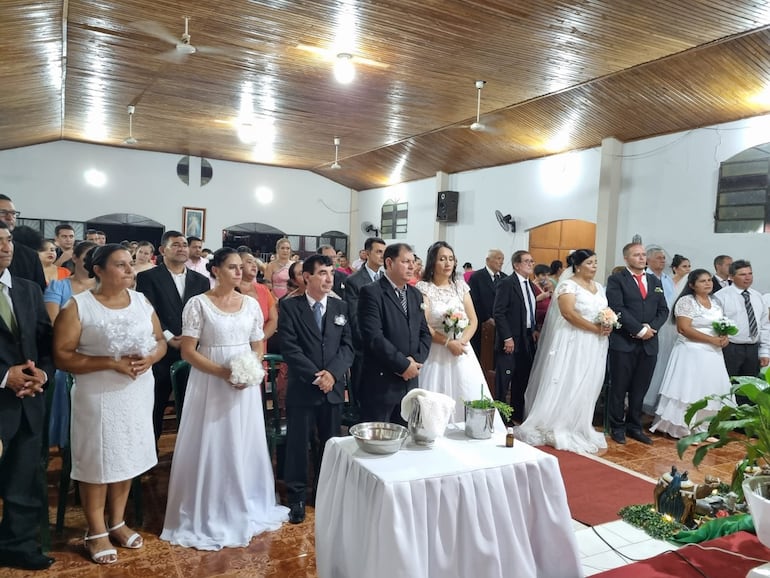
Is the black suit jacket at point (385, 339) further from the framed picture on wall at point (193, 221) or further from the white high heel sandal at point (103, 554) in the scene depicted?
the framed picture on wall at point (193, 221)

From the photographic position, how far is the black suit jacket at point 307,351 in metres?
3.49

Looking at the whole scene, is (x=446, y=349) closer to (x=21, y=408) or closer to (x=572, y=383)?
(x=572, y=383)

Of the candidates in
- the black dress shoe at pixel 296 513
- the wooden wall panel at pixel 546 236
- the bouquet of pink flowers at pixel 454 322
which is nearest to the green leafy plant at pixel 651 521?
the bouquet of pink flowers at pixel 454 322

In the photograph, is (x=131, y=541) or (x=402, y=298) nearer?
(x=131, y=541)

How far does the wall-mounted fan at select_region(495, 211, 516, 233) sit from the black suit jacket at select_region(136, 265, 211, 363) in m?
8.41

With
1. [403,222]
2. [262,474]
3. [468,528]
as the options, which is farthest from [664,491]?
[403,222]

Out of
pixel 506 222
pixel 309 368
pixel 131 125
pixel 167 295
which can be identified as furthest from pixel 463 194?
pixel 309 368

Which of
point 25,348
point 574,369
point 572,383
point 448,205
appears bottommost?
point 572,383

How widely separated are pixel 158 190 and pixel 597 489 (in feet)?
44.3

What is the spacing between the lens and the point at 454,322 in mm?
4039

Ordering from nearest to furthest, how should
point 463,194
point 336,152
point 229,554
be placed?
point 229,554 → point 463,194 → point 336,152

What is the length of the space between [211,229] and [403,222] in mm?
5123

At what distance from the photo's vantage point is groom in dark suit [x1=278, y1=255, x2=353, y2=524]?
350cm

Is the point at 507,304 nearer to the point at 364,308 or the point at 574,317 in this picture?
the point at 574,317
